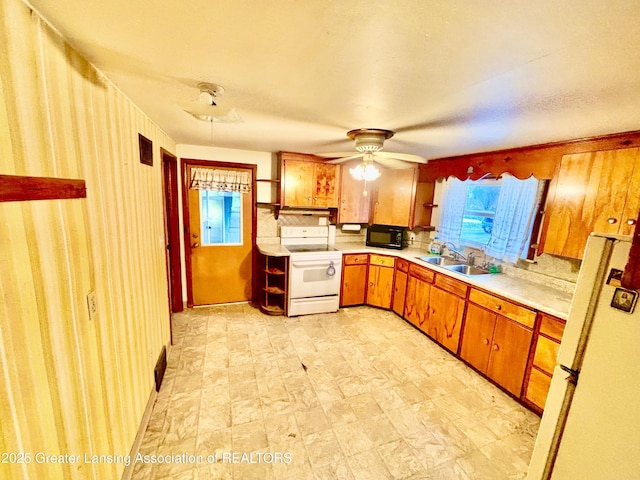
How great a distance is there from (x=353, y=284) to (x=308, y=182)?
160 centimetres

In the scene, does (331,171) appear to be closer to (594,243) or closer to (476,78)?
(476,78)

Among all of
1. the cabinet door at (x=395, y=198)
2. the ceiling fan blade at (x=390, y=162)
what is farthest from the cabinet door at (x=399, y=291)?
the ceiling fan blade at (x=390, y=162)

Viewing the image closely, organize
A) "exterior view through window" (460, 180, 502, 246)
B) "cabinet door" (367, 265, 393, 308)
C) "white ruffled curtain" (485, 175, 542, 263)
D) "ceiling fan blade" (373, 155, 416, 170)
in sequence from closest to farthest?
"ceiling fan blade" (373, 155, 416, 170) → "white ruffled curtain" (485, 175, 542, 263) → "exterior view through window" (460, 180, 502, 246) → "cabinet door" (367, 265, 393, 308)

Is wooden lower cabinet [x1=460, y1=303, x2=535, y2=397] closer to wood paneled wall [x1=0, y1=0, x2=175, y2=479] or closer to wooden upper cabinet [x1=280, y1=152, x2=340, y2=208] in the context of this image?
wooden upper cabinet [x1=280, y1=152, x2=340, y2=208]

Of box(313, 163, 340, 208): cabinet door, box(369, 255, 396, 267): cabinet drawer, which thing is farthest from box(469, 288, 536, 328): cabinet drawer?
box(313, 163, 340, 208): cabinet door

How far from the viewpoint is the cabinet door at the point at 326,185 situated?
3.69m

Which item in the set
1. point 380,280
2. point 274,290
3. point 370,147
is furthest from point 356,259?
point 370,147

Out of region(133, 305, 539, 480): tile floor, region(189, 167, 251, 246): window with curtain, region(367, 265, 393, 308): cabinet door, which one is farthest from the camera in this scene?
region(367, 265, 393, 308): cabinet door

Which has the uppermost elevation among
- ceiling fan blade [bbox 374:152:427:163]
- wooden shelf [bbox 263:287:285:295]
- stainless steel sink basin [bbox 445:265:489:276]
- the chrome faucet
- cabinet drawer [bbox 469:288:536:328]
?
ceiling fan blade [bbox 374:152:427:163]

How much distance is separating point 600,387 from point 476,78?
1.27 meters

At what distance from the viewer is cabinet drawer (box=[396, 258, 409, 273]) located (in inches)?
139

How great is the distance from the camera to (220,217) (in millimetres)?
3611

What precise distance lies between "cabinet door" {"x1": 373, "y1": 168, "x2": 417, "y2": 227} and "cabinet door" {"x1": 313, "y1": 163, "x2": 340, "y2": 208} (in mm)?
636

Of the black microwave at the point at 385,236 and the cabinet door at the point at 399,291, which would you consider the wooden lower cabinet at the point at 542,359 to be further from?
the black microwave at the point at 385,236
